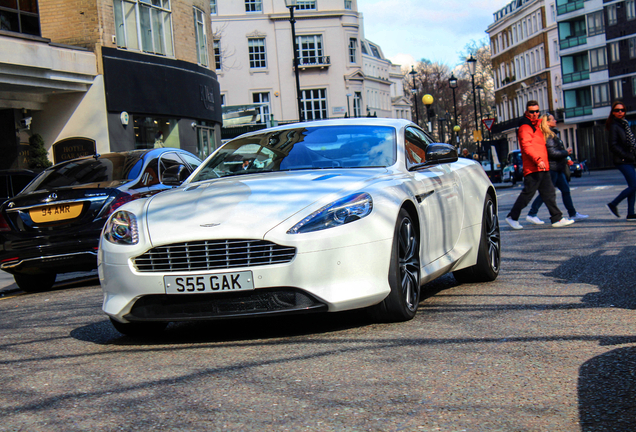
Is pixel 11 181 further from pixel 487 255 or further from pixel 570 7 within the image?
pixel 570 7

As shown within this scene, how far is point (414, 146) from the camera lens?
6.78 meters

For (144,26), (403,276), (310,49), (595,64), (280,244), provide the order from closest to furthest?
1. (280,244)
2. (403,276)
3. (144,26)
4. (310,49)
5. (595,64)

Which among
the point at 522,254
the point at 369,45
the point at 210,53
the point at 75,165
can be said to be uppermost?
the point at 369,45

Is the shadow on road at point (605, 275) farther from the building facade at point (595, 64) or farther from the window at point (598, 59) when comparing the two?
the window at point (598, 59)

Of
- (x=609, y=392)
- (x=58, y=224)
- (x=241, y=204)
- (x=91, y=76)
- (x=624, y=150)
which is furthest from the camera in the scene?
(x=91, y=76)

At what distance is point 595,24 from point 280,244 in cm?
7743

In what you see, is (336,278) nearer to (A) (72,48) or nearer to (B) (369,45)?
(A) (72,48)

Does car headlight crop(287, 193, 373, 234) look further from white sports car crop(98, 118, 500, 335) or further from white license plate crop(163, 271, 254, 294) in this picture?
white license plate crop(163, 271, 254, 294)

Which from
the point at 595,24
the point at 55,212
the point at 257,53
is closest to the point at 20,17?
the point at 55,212

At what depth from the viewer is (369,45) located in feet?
322

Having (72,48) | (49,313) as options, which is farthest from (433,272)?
(72,48)

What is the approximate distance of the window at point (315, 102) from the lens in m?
64.5

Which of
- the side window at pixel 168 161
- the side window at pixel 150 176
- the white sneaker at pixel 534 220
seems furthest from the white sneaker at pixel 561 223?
the side window at pixel 150 176

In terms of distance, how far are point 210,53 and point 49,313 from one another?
24.4 meters
